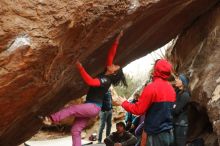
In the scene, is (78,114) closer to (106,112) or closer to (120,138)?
(120,138)

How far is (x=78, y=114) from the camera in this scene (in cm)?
737

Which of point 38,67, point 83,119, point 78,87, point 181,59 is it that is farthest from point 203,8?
point 38,67

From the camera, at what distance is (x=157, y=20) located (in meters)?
8.51

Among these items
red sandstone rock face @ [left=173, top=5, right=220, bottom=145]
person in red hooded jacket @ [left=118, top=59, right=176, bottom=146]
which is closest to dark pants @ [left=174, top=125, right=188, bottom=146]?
red sandstone rock face @ [left=173, top=5, right=220, bottom=145]

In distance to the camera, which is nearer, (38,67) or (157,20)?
(38,67)

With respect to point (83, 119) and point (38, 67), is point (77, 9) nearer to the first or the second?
point (38, 67)

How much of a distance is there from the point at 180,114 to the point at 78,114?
204cm

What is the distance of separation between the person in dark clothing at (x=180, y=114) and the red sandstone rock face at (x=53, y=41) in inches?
51.8

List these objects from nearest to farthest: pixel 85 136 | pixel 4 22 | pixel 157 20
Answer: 1. pixel 4 22
2. pixel 157 20
3. pixel 85 136

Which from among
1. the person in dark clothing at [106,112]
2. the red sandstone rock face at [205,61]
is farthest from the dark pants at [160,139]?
the person in dark clothing at [106,112]

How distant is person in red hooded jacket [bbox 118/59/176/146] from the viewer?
6719 millimetres

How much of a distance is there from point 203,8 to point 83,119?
3898 millimetres

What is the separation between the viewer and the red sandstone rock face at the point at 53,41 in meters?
5.98

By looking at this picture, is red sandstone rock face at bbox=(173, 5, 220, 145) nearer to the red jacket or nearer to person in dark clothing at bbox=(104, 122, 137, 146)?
person in dark clothing at bbox=(104, 122, 137, 146)
